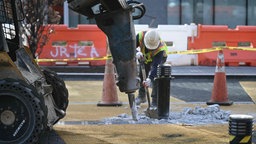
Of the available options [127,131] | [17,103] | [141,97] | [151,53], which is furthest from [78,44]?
[17,103]

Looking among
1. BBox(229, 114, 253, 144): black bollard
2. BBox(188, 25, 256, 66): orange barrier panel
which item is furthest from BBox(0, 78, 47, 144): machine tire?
BBox(188, 25, 256, 66): orange barrier panel

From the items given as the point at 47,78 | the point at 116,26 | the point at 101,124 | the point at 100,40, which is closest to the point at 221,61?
the point at 101,124

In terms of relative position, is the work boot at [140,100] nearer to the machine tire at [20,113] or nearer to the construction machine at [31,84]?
the construction machine at [31,84]

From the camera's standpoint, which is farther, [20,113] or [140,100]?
[140,100]

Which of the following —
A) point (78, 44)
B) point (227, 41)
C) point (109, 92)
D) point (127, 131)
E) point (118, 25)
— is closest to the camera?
point (118, 25)

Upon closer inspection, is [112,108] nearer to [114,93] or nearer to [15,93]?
[114,93]

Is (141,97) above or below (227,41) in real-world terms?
below

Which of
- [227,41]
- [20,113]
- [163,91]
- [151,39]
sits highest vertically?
[151,39]

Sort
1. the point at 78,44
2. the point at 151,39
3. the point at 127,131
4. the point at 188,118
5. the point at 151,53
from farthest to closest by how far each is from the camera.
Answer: the point at 78,44 → the point at 151,53 → the point at 151,39 → the point at 188,118 → the point at 127,131

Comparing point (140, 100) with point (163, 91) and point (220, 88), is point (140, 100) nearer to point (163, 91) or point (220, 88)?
point (220, 88)

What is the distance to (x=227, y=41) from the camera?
17578 mm

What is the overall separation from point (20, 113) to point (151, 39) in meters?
3.90

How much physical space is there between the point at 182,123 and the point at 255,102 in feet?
9.91

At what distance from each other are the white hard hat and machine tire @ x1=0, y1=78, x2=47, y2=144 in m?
3.75
